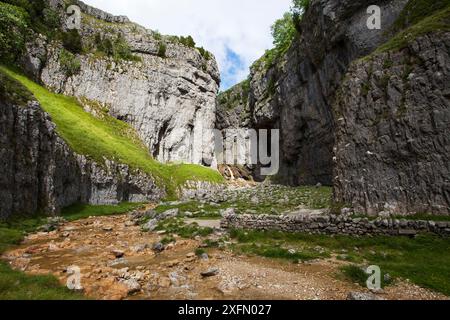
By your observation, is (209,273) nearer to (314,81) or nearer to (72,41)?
(314,81)

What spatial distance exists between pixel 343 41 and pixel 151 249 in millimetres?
39199

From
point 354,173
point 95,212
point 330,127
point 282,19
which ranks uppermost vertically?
point 282,19

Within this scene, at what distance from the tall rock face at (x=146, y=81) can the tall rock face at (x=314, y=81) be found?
68.9 ft

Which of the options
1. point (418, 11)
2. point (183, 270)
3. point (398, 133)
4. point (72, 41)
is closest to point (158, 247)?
point (183, 270)

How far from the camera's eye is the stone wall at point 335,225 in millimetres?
13324

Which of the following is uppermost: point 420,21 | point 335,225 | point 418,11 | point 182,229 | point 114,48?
point 114,48

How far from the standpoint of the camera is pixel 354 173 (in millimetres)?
18469

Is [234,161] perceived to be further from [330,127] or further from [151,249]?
[151,249]

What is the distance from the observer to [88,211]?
31.4 metres

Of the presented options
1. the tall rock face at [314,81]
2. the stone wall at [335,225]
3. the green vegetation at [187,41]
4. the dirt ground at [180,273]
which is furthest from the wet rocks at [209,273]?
the green vegetation at [187,41]

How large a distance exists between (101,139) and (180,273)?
1549 inches

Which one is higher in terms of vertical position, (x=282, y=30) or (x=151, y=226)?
(x=282, y=30)

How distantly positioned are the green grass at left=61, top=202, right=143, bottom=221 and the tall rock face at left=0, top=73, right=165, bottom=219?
2.87ft
